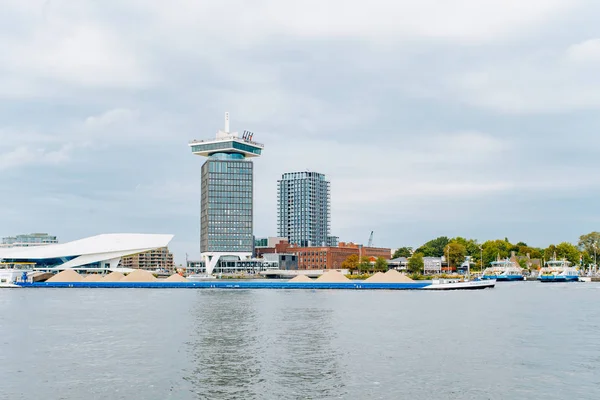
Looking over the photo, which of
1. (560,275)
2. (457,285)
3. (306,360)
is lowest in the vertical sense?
(560,275)

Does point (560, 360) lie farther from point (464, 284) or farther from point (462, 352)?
point (464, 284)

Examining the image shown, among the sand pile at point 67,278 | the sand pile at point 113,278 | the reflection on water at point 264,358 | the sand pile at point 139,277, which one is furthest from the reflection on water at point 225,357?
the sand pile at point 67,278

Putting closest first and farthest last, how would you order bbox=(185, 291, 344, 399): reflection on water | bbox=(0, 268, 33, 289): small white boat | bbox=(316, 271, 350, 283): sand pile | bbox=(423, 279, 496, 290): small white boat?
1. bbox=(185, 291, 344, 399): reflection on water
2. bbox=(423, 279, 496, 290): small white boat
3. bbox=(316, 271, 350, 283): sand pile
4. bbox=(0, 268, 33, 289): small white boat

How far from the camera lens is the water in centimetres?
2803

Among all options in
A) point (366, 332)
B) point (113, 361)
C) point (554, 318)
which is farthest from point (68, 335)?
point (554, 318)

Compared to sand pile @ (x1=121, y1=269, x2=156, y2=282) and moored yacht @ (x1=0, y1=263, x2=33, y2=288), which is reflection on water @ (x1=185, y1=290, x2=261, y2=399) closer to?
sand pile @ (x1=121, y1=269, x2=156, y2=282)

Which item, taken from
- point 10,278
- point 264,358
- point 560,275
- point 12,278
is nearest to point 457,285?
point 560,275

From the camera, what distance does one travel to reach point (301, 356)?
36.4 meters

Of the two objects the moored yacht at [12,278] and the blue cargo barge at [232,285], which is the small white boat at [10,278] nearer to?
the moored yacht at [12,278]

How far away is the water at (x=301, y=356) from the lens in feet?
92.0

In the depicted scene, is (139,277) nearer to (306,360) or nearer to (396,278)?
(396,278)

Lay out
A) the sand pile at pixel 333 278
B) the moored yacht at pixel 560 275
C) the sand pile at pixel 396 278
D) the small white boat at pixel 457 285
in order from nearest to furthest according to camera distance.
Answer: the small white boat at pixel 457 285, the sand pile at pixel 396 278, the sand pile at pixel 333 278, the moored yacht at pixel 560 275

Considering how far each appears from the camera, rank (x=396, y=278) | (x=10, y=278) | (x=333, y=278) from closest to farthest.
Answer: (x=396, y=278) → (x=333, y=278) → (x=10, y=278)

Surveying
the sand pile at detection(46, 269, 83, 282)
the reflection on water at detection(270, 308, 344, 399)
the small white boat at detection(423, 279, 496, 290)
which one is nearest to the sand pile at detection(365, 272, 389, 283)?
the small white boat at detection(423, 279, 496, 290)
